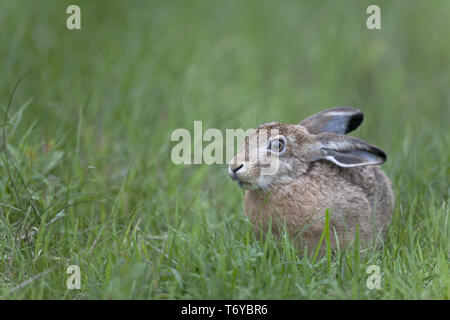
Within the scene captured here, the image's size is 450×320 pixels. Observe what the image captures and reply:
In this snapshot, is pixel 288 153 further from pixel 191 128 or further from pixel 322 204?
pixel 191 128

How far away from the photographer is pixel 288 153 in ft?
16.5

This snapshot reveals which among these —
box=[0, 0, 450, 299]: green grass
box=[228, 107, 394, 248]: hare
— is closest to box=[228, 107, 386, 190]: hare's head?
box=[228, 107, 394, 248]: hare

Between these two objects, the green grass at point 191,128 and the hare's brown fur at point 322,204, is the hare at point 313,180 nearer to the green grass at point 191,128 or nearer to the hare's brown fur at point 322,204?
the hare's brown fur at point 322,204

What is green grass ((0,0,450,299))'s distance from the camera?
4.24m

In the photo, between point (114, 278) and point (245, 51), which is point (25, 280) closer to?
point (114, 278)

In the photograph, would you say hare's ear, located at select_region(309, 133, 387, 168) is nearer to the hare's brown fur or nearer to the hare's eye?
the hare's brown fur

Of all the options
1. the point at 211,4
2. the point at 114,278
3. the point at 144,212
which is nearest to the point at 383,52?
the point at 211,4

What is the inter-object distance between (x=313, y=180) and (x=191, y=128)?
271cm

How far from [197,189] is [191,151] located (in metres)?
0.65

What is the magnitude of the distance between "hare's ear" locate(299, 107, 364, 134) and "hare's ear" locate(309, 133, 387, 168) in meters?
0.24

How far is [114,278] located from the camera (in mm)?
4082

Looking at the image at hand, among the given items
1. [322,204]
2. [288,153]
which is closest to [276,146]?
[288,153]

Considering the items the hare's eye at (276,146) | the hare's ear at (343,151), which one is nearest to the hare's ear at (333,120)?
the hare's ear at (343,151)

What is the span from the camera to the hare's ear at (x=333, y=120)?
5.40 m
